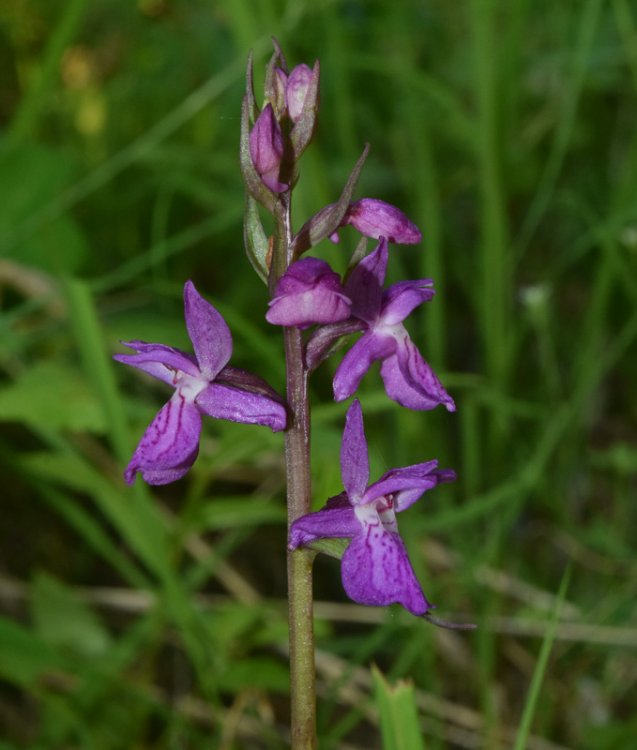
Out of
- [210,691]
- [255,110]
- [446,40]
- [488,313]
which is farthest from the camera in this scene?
[446,40]

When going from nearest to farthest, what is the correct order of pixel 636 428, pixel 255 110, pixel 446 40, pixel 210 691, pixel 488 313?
pixel 255 110 < pixel 210 691 < pixel 488 313 < pixel 636 428 < pixel 446 40

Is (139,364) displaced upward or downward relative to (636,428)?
upward

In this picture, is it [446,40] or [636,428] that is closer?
[636,428]

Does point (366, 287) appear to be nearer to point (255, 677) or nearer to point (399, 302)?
point (399, 302)

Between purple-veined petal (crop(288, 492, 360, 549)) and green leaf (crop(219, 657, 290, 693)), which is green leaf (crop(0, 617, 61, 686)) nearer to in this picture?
green leaf (crop(219, 657, 290, 693))

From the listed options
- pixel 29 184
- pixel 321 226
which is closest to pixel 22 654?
pixel 321 226

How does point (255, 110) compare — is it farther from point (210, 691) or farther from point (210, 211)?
point (210, 211)

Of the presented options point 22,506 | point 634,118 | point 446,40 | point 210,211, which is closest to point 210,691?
point 22,506

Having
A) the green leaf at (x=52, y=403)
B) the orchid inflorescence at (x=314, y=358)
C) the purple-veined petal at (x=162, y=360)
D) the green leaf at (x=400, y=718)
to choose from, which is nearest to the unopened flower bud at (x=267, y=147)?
the orchid inflorescence at (x=314, y=358)
